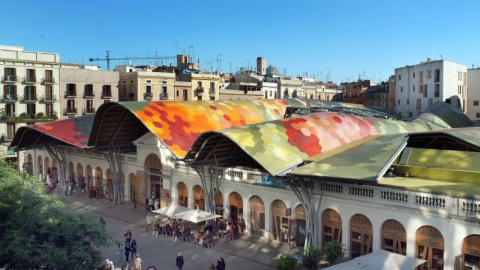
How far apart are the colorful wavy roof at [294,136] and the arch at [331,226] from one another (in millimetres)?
3999

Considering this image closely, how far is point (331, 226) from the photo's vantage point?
109ft

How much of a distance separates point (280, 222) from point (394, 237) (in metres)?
9.24

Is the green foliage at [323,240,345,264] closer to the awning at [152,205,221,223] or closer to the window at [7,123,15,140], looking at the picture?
the awning at [152,205,221,223]

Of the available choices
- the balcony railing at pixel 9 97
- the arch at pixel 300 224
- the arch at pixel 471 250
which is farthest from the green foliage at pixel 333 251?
the balcony railing at pixel 9 97

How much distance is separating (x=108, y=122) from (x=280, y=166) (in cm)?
2359

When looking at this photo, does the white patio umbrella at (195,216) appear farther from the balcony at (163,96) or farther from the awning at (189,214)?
the balcony at (163,96)

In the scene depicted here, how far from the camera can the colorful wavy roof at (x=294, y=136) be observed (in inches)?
1358

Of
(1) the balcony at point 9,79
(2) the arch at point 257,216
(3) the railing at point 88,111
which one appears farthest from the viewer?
(3) the railing at point 88,111

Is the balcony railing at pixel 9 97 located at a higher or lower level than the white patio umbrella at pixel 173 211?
higher

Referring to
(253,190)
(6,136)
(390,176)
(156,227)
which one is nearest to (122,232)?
(156,227)

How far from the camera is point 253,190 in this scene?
38469 mm

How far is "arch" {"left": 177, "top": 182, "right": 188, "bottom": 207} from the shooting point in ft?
149

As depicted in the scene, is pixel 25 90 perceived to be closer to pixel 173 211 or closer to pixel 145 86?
pixel 145 86

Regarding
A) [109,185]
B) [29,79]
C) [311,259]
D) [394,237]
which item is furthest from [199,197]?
[29,79]
